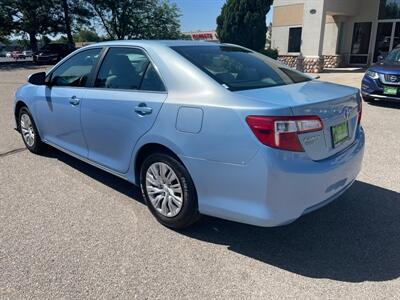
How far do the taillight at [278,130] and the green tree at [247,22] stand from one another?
2061 cm

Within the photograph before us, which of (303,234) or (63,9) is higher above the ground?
(63,9)

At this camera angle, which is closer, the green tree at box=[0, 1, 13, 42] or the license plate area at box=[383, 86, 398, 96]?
the license plate area at box=[383, 86, 398, 96]

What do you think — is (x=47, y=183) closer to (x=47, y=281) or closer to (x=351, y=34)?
(x=47, y=281)

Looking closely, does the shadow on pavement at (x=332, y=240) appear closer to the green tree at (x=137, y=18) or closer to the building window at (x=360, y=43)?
the building window at (x=360, y=43)

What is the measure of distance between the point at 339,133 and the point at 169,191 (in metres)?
1.48

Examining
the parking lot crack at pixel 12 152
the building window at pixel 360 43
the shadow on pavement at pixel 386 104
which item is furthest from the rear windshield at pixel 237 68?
the building window at pixel 360 43

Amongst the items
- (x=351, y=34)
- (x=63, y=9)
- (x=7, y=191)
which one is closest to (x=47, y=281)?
(x=7, y=191)

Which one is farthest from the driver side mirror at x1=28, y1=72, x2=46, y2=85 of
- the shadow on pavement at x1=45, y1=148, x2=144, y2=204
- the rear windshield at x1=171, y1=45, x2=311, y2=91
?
the rear windshield at x1=171, y1=45, x2=311, y2=91

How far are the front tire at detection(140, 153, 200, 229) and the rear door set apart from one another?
0.29 metres

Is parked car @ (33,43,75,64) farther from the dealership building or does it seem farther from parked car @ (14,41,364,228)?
parked car @ (14,41,364,228)

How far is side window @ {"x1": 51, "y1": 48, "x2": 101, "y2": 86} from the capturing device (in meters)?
4.24

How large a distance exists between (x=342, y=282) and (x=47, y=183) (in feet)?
11.0

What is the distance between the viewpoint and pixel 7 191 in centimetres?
429

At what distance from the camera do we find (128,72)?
3762 mm
